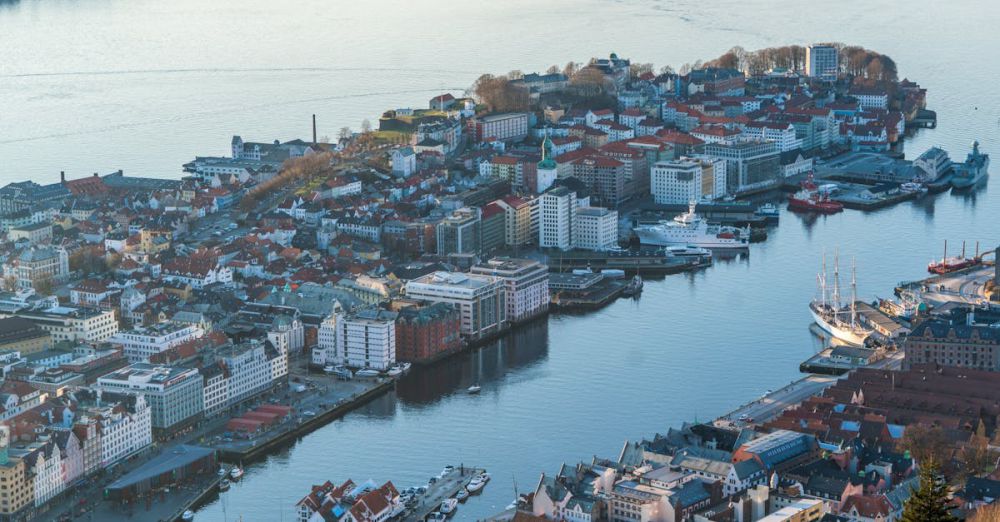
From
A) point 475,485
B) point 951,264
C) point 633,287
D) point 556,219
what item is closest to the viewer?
point 475,485

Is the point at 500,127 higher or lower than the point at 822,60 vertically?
lower

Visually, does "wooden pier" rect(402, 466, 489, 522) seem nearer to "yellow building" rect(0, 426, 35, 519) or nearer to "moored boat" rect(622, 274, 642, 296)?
"yellow building" rect(0, 426, 35, 519)

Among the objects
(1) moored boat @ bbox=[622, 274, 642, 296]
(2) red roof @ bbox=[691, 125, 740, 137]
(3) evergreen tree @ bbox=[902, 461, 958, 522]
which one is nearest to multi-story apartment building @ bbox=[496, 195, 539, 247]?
(1) moored boat @ bbox=[622, 274, 642, 296]

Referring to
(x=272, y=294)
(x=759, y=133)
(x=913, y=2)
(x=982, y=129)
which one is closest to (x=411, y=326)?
(x=272, y=294)

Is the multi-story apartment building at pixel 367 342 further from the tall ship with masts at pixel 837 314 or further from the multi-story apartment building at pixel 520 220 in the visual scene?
the multi-story apartment building at pixel 520 220

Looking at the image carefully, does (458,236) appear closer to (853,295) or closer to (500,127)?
(853,295)

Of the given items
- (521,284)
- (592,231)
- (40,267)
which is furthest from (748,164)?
(40,267)

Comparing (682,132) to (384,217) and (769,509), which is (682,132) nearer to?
(384,217)

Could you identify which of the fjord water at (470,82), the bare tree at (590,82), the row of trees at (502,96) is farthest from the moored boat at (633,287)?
the bare tree at (590,82)
